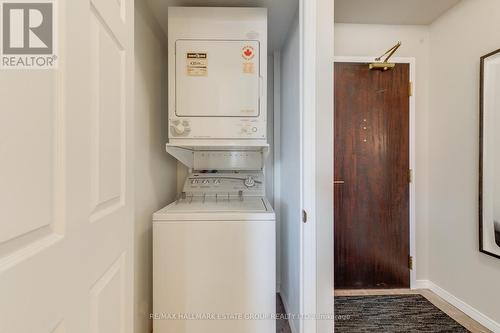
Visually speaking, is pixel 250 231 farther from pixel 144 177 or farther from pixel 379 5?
pixel 379 5

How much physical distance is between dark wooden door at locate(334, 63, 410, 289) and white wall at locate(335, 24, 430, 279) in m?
0.14

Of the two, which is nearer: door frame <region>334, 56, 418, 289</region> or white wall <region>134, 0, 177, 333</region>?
white wall <region>134, 0, 177, 333</region>

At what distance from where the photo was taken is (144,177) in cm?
164

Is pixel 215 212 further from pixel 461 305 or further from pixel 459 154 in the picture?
pixel 461 305

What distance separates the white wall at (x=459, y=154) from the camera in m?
1.94

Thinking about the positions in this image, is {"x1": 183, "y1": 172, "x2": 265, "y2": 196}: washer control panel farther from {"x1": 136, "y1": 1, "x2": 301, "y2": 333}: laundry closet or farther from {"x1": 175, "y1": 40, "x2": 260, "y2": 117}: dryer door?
{"x1": 175, "y1": 40, "x2": 260, "y2": 117}: dryer door

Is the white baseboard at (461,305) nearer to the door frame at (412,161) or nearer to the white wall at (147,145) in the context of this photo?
the door frame at (412,161)

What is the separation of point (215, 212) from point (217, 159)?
70 cm

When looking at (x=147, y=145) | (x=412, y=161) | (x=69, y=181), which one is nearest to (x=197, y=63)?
(x=147, y=145)

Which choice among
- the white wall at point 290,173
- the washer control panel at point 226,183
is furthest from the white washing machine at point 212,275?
the washer control panel at point 226,183

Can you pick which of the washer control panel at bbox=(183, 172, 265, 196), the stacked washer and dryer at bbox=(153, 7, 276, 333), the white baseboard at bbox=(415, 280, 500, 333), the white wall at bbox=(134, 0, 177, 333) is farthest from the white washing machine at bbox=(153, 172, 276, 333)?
the white baseboard at bbox=(415, 280, 500, 333)

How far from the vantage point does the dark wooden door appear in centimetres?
243

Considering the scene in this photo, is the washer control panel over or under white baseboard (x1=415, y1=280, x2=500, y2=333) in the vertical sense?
over

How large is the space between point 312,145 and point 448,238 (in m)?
2.01
